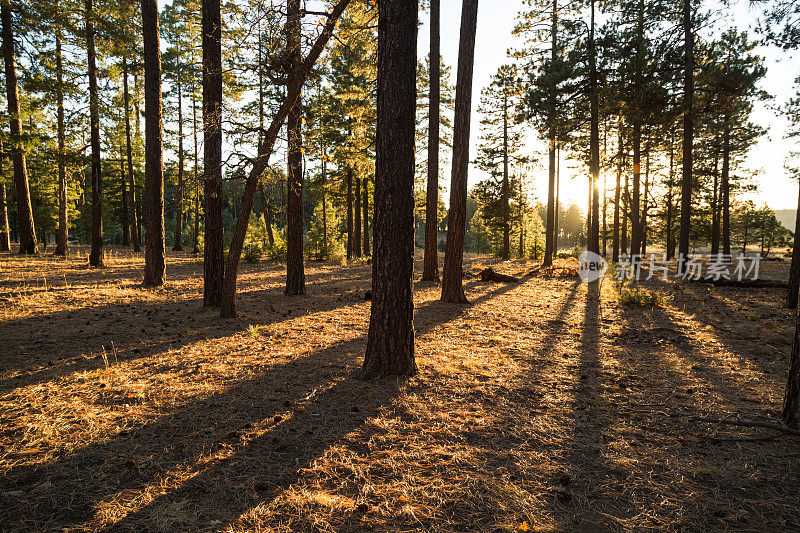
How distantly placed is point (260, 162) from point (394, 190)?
3.61 metres

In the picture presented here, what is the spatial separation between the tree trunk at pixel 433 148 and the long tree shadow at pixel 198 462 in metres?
7.92

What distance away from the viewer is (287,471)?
2.55 m

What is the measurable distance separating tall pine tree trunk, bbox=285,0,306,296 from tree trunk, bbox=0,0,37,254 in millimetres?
11203

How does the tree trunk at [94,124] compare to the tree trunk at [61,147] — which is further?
the tree trunk at [61,147]

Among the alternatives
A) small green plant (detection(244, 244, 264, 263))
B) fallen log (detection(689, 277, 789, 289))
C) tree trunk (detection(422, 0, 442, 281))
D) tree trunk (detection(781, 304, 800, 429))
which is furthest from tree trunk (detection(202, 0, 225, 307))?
fallen log (detection(689, 277, 789, 289))

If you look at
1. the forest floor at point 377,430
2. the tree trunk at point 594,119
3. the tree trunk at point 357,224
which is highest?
the tree trunk at point 594,119

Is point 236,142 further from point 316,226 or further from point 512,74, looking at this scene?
point 512,74

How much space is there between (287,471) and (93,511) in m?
1.10

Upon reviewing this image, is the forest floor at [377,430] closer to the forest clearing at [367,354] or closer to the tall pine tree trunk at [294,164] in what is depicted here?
the forest clearing at [367,354]

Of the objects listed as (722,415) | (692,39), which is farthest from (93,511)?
(692,39)

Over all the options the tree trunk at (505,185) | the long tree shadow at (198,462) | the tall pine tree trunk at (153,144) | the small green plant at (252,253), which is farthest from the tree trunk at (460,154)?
the tree trunk at (505,185)

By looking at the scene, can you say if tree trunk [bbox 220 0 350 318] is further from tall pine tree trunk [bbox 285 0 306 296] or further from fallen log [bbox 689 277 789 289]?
fallen log [bbox 689 277 789 289]

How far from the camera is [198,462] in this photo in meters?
2.62

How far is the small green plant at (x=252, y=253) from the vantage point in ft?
63.5
